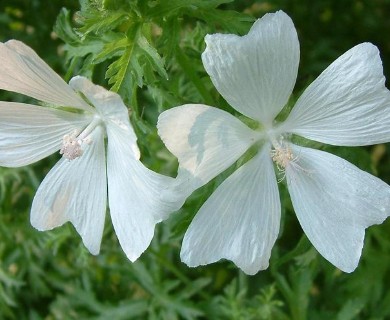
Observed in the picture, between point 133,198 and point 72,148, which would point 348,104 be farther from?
point 72,148

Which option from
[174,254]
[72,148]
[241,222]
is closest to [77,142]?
[72,148]

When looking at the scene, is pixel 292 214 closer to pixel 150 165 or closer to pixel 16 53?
pixel 150 165

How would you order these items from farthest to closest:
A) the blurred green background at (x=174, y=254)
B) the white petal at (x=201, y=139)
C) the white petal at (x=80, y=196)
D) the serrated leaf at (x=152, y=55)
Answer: the blurred green background at (x=174, y=254)
the white petal at (x=80, y=196)
the serrated leaf at (x=152, y=55)
the white petal at (x=201, y=139)

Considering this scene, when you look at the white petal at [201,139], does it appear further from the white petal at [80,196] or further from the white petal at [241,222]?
the white petal at [80,196]

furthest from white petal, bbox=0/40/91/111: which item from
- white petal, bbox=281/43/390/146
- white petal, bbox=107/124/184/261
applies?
white petal, bbox=281/43/390/146

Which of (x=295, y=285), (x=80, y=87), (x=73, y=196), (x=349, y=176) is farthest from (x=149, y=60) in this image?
(x=295, y=285)

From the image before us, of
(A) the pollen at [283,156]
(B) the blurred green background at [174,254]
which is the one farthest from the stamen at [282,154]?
(B) the blurred green background at [174,254]
